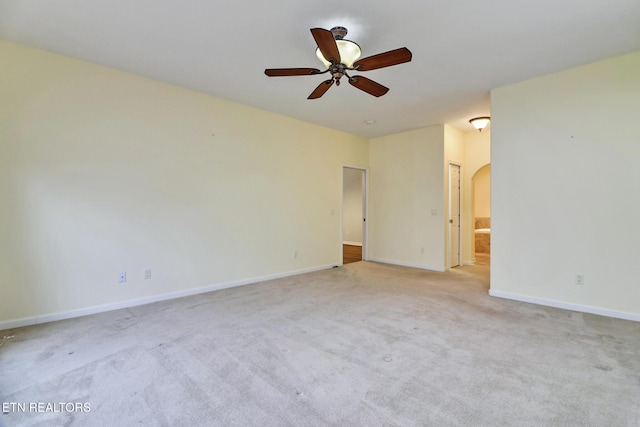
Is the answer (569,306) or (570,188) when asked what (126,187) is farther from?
(569,306)

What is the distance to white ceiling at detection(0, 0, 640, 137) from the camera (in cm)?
231

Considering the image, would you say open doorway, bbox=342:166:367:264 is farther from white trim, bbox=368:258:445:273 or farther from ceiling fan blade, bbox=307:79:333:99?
ceiling fan blade, bbox=307:79:333:99

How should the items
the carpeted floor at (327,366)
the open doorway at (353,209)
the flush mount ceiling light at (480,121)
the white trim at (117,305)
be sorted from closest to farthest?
the carpeted floor at (327,366) < the white trim at (117,305) < the flush mount ceiling light at (480,121) < the open doorway at (353,209)

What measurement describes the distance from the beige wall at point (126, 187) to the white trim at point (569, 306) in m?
3.17

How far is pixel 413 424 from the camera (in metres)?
1.60

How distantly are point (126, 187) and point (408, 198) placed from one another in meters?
4.78

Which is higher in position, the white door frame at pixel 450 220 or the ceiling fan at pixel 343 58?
the ceiling fan at pixel 343 58

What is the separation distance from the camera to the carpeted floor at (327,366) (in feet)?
5.54

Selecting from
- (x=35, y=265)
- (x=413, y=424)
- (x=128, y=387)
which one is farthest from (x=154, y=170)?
(x=413, y=424)

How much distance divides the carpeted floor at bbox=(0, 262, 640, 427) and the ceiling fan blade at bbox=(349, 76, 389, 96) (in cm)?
232

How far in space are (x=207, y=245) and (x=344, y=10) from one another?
3.23 m

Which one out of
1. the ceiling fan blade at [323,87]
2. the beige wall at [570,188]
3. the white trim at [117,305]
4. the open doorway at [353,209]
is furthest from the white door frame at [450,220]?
the ceiling fan blade at [323,87]

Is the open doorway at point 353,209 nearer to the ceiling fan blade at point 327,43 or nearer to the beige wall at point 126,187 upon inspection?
the beige wall at point 126,187

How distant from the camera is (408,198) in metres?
6.00
